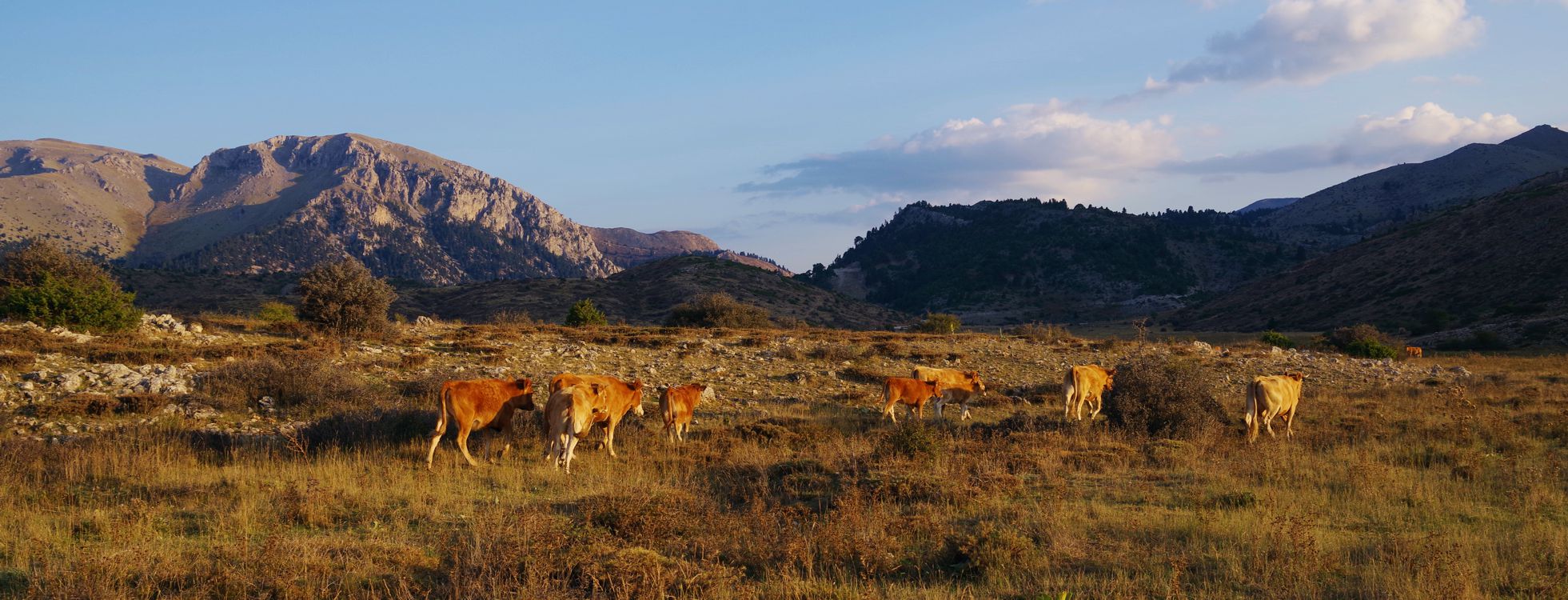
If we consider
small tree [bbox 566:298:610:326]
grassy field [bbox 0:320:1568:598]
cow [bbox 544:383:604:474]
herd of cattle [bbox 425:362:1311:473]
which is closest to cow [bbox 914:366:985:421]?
herd of cattle [bbox 425:362:1311:473]

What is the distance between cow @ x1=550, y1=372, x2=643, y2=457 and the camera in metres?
12.2

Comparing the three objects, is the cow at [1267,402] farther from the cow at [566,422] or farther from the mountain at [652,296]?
the mountain at [652,296]

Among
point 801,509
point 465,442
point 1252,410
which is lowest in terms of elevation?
point 801,509

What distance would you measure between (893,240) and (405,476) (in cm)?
15765

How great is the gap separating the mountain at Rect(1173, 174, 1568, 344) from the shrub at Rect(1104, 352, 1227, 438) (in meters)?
34.8

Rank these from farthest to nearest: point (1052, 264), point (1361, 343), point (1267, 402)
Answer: point (1052, 264) → point (1361, 343) → point (1267, 402)

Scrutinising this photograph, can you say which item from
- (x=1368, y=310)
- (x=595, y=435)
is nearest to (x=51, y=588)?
(x=595, y=435)

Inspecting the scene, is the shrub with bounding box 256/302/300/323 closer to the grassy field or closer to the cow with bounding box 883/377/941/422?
the grassy field

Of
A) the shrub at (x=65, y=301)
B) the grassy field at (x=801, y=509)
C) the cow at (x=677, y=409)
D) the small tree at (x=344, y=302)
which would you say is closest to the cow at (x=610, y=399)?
the grassy field at (x=801, y=509)

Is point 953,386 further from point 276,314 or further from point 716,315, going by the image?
point 276,314

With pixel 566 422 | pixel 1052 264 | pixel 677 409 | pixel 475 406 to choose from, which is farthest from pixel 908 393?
pixel 1052 264

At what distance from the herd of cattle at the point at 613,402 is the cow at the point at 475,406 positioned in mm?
12

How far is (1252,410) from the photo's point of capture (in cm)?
1395

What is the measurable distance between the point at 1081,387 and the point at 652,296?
198ft
